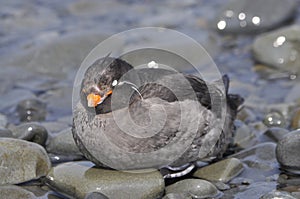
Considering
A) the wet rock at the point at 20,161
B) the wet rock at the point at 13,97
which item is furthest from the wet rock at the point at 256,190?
the wet rock at the point at 13,97

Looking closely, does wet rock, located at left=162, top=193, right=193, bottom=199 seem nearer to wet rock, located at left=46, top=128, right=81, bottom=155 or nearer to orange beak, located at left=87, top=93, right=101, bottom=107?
orange beak, located at left=87, top=93, right=101, bottom=107

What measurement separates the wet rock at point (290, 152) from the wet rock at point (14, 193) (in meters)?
2.05

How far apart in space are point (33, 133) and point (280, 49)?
3938mm

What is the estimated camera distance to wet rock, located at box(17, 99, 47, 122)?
23.6ft

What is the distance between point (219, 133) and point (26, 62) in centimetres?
378

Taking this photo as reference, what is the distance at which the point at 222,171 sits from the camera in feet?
18.6

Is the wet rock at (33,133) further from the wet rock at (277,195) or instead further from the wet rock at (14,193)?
the wet rock at (277,195)

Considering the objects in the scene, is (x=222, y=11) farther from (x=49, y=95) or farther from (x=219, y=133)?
(x=219, y=133)

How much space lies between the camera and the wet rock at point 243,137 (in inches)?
253

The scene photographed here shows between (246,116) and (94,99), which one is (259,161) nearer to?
(246,116)

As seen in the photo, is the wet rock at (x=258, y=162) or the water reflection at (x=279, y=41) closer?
the wet rock at (x=258, y=162)

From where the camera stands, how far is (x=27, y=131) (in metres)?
6.02

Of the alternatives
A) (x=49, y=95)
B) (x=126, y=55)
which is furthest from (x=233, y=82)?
(x=49, y=95)

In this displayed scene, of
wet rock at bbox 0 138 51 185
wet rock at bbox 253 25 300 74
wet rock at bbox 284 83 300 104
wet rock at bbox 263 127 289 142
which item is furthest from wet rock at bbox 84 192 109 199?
wet rock at bbox 253 25 300 74
